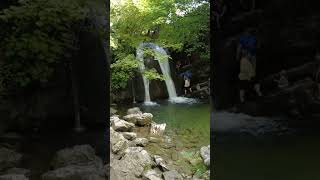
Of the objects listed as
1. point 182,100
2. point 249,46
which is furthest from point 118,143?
point 182,100

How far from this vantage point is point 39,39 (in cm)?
307

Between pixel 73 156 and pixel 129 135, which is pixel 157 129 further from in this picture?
pixel 73 156

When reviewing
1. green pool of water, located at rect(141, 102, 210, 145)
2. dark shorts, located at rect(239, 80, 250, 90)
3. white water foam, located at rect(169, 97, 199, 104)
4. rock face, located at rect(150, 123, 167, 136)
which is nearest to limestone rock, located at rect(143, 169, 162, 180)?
green pool of water, located at rect(141, 102, 210, 145)

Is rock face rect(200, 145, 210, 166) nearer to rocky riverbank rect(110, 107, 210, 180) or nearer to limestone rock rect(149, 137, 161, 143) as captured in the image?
rocky riverbank rect(110, 107, 210, 180)

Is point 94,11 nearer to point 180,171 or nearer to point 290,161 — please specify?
point 290,161

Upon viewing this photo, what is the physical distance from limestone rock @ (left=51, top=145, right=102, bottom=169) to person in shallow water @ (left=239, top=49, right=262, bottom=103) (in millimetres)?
1428

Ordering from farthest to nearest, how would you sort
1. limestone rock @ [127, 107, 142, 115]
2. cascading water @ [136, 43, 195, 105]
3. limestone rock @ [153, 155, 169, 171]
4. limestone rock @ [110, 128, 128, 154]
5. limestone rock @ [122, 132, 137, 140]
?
1. cascading water @ [136, 43, 195, 105]
2. limestone rock @ [127, 107, 142, 115]
3. limestone rock @ [122, 132, 137, 140]
4. limestone rock @ [110, 128, 128, 154]
5. limestone rock @ [153, 155, 169, 171]

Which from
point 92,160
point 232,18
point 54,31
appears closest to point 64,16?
point 54,31

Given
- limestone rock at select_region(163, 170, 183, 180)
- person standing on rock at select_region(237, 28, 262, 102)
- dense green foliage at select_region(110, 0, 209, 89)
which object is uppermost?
dense green foliage at select_region(110, 0, 209, 89)

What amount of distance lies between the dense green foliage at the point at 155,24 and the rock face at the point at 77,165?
3988 mm

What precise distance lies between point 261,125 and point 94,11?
173 centimetres

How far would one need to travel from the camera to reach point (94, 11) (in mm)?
3111

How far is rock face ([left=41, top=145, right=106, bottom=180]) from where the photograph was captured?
313cm

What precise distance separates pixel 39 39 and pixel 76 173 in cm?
114
